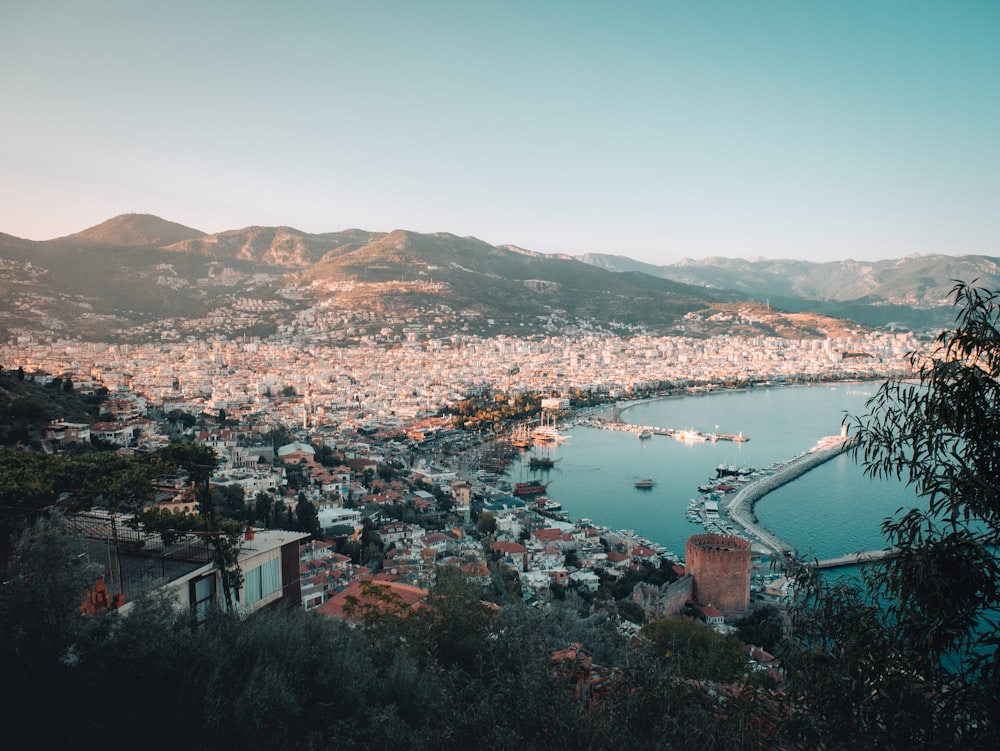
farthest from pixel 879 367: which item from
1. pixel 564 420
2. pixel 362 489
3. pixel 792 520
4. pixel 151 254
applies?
pixel 151 254

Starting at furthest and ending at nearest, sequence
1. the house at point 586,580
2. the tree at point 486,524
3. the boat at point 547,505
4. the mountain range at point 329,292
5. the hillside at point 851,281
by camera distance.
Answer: the hillside at point 851,281 < the mountain range at point 329,292 < the boat at point 547,505 < the tree at point 486,524 < the house at point 586,580

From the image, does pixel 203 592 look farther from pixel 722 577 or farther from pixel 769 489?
pixel 769 489

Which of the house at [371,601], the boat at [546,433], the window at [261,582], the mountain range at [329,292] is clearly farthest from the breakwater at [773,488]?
the mountain range at [329,292]

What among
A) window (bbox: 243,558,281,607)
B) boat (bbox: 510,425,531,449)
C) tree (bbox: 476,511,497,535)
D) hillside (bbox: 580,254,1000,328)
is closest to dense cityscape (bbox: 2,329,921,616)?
tree (bbox: 476,511,497,535)

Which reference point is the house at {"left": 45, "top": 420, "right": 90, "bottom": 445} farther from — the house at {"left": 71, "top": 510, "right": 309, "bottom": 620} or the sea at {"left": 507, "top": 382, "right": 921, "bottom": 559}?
the sea at {"left": 507, "top": 382, "right": 921, "bottom": 559}

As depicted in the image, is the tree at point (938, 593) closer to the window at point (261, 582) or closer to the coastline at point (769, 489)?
the window at point (261, 582)

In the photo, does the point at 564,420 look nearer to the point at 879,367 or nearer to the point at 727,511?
the point at 727,511
